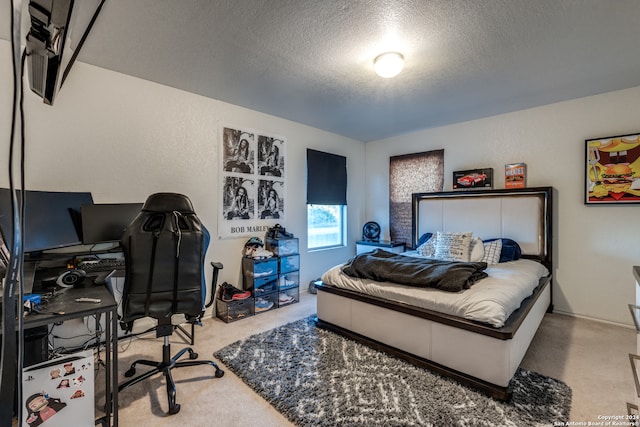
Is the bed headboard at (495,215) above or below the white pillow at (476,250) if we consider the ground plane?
above

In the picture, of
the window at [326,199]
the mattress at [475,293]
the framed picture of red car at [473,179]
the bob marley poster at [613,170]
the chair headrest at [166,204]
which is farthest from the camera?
the window at [326,199]

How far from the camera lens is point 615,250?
3.06 meters

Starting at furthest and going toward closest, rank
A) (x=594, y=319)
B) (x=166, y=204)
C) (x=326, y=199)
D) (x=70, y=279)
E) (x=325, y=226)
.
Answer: (x=325, y=226)
(x=326, y=199)
(x=594, y=319)
(x=166, y=204)
(x=70, y=279)

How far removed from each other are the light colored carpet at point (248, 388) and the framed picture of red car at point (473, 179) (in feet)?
5.76

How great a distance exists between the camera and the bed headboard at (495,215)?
3.38 metres

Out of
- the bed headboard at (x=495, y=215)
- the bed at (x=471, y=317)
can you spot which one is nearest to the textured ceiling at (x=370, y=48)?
the bed headboard at (x=495, y=215)

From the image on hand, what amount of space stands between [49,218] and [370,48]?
2.66m

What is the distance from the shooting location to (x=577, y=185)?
10.7ft

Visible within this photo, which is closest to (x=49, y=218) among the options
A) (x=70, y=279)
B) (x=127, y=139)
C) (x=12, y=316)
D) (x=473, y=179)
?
(x=70, y=279)

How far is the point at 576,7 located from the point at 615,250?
8.50ft

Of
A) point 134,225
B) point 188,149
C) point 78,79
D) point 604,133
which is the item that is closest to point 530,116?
point 604,133

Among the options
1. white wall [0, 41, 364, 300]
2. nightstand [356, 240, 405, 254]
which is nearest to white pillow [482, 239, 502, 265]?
nightstand [356, 240, 405, 254]

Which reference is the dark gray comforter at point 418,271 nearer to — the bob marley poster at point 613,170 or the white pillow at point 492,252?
the white pillow at point 492,252

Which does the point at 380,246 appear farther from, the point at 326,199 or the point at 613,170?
the point at 613,170
